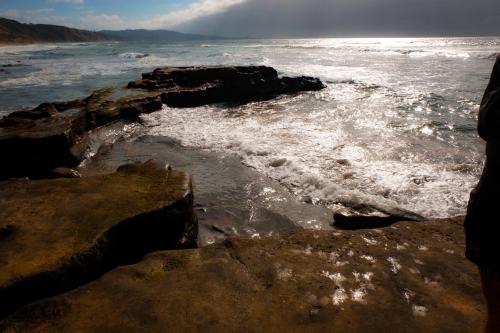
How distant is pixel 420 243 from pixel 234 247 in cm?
219

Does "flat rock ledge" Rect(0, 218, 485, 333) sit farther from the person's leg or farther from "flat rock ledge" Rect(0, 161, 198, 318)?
"flat rock ledge" Rect(0, 161, 198, 318)

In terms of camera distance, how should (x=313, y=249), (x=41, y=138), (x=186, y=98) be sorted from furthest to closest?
(x=186, y=98) < (x=41, y=138) < (x=313, y=249)

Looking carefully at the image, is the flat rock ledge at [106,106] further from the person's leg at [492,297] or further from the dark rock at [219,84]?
the person's leg at [492,297]

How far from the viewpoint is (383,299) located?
3.12 meters

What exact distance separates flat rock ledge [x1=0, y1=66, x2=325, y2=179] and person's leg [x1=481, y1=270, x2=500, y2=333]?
818 cm

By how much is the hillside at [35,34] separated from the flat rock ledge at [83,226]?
413 feet

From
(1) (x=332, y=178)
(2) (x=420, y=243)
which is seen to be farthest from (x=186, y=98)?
(2) (x=420, y=243)

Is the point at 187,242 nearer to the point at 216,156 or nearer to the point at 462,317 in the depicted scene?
the point at 462,317

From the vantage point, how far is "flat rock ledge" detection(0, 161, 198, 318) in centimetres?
316

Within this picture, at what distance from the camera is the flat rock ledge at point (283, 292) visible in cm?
282

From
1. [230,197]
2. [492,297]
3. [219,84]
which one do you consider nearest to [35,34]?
[219,84]

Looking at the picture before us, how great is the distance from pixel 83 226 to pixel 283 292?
7.42 feet

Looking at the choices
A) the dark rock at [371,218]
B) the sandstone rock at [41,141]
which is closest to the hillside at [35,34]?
the sandstone rock at [41,141]

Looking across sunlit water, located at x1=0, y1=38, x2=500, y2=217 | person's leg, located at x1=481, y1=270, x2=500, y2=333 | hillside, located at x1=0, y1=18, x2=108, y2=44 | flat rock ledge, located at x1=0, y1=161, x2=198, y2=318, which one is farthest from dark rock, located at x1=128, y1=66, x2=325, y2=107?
hillside, located at x1=0, y1=18, x2=108, y2=44
